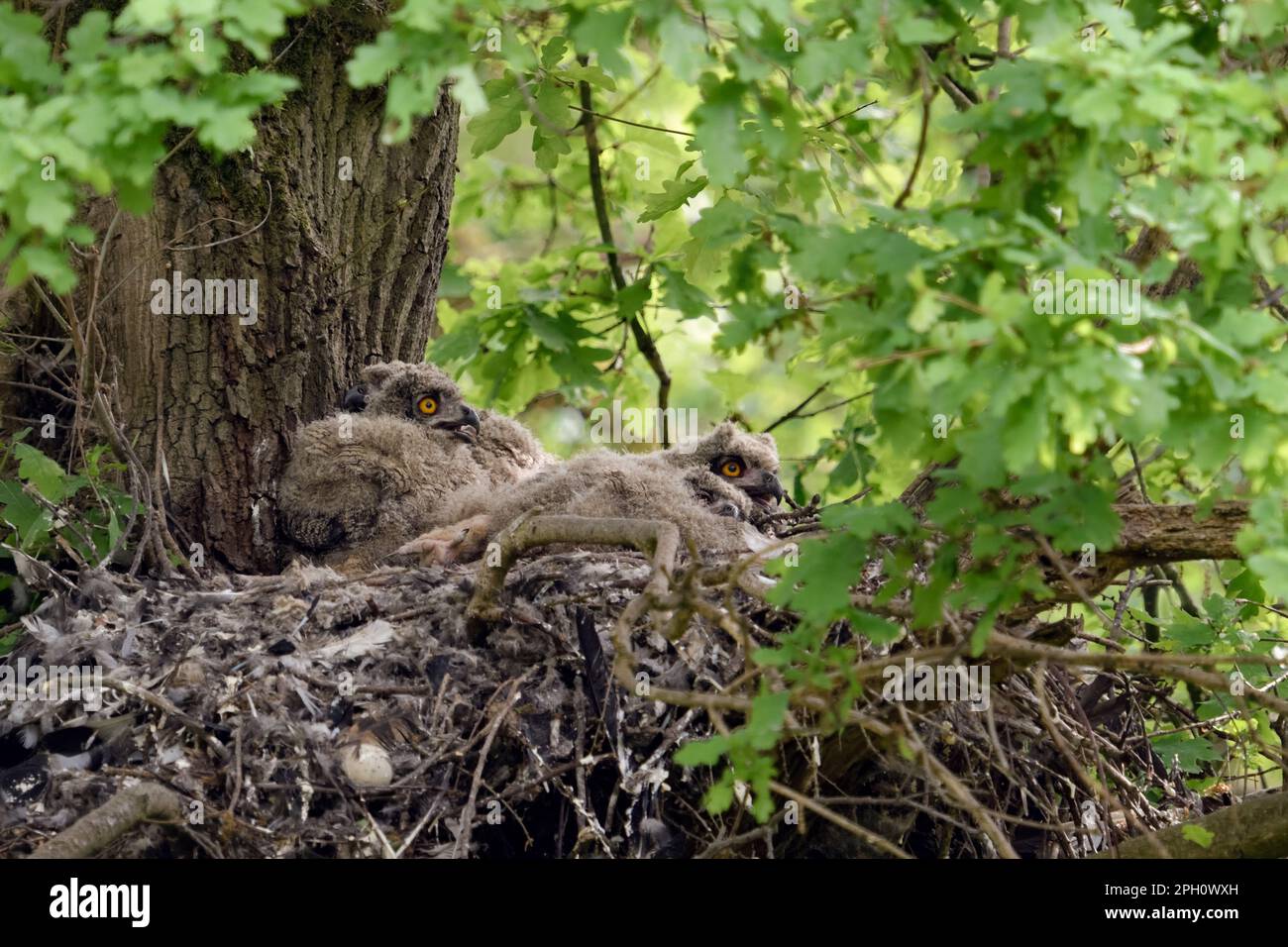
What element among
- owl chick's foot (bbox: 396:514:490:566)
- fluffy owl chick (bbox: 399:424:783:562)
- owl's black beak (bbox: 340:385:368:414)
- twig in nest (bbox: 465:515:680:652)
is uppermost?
owl's black beak (bbox: 340:385:368:414)

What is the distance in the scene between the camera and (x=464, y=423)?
294 inches

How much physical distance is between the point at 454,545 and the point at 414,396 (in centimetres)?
118

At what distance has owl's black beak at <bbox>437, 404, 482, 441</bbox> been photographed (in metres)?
7.41

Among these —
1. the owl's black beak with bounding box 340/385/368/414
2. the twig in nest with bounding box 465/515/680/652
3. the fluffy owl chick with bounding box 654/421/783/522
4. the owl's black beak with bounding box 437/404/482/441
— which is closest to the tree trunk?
the owl's black beak with bounding box 340/385/368/414

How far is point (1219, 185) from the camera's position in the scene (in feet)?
11.0

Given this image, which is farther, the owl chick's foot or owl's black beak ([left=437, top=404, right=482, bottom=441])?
owl's black beak ([left=437, top=404, right=482, bottom=441])

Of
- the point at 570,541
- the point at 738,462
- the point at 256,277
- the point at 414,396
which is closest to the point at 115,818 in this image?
the point at 570,541

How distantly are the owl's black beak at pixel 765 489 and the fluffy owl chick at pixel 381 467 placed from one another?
4.05ft

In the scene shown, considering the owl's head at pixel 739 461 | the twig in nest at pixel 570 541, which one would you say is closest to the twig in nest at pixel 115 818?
the twig in nest at pixel 570 541

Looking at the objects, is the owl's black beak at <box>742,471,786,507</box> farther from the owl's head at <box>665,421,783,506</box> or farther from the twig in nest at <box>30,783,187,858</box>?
the twig in nest at <box>30,783,187,858</box>

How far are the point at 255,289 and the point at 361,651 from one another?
209 cm

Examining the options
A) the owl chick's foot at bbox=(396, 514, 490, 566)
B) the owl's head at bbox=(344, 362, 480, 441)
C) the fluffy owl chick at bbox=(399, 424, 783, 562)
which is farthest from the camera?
the owl's head at bbox=(344, 362, 480, 441)

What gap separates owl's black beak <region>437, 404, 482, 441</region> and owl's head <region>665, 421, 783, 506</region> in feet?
3.40

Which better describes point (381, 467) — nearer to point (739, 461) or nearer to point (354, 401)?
point (354, 401)
